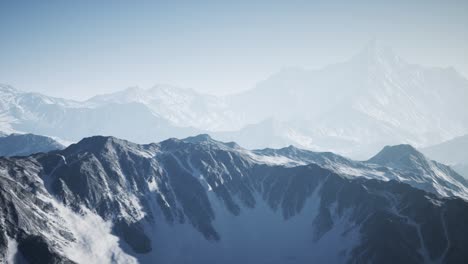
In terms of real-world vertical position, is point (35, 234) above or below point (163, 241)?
above

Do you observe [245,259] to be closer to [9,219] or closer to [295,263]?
[295,263]

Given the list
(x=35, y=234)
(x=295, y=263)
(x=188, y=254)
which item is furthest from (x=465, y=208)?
(x=35, y=234)

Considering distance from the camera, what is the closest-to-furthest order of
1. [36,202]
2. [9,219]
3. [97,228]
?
1. [9,219]
2. [36,202]
3. [97,228]

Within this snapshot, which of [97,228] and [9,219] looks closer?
[9,219]

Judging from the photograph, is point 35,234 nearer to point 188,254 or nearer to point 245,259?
point 188,254

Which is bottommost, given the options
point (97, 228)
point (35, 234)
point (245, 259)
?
point (245, 259)

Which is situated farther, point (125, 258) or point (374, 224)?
point (374, 224)

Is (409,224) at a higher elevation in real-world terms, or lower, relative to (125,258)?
higher

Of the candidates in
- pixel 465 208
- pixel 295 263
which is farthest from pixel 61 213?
pixel 465 208

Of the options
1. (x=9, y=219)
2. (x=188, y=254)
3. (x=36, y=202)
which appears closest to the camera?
(x=9, y=219)
